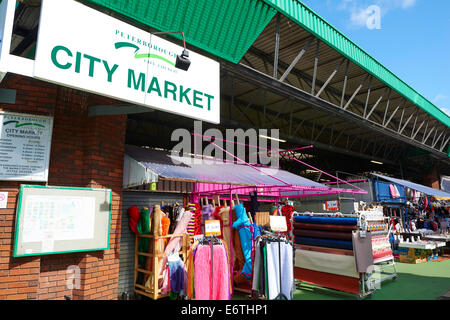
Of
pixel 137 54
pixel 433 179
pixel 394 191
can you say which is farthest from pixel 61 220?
pixel 433 179

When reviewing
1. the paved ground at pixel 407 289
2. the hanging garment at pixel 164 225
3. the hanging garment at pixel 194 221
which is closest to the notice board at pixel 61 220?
the hanging garment at pixel 164 225

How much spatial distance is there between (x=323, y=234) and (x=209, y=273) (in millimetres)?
3141

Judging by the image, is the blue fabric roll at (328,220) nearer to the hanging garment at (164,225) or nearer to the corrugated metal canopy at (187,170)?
the corrugated metal canopy at (187,170)

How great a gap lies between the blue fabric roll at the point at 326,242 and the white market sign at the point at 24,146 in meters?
5.65

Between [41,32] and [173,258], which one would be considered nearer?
[41,32]

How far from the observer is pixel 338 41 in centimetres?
944

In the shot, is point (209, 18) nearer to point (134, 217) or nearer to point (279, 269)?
point (134, 217)

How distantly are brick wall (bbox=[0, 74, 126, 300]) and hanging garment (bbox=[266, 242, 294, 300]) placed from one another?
280 centimetres

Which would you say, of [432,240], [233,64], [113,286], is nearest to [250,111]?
[233,64]

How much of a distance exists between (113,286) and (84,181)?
1.96 m

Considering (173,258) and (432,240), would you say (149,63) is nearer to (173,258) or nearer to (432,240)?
(173,258)

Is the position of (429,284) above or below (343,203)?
below

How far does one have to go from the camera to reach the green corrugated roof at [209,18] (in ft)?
18.1

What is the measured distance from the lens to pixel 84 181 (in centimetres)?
503
